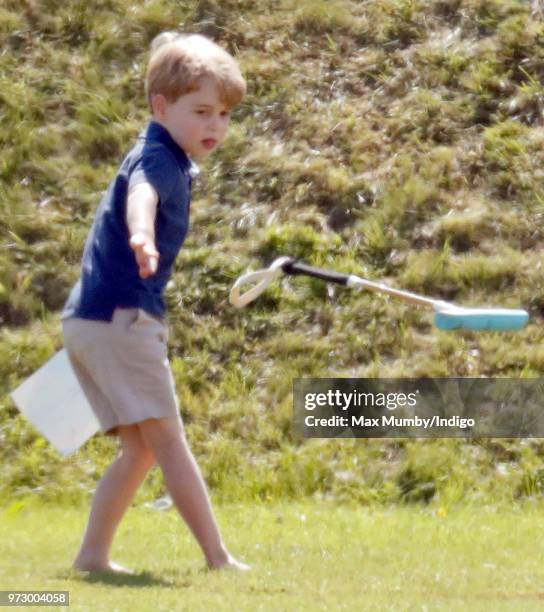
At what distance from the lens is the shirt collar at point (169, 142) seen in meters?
4.83

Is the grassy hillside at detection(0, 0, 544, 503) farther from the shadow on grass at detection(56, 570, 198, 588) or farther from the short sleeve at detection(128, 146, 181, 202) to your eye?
the short sleeve at detection(128, 146, 181, 202)

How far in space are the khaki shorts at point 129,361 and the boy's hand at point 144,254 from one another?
393 millimetres

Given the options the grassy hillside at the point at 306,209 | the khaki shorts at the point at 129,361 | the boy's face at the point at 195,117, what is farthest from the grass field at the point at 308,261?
the boy's face at the point at 195,117

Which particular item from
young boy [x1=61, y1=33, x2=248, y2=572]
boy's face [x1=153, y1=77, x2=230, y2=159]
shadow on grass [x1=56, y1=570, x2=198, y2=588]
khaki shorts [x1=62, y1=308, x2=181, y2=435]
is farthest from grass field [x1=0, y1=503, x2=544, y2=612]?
boy's face [x1=153, y1=77, x2=230, y2=159]

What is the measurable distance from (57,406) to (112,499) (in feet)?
1.24

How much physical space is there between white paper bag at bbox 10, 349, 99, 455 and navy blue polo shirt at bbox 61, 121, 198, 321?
258 millimetres

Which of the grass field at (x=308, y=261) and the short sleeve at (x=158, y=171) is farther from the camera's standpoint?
the grass field at (x=308, y=261)

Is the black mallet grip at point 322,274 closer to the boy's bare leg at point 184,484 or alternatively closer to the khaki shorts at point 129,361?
the khaki shorts at point 129,361

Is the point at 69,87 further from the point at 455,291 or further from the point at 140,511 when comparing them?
the point at 140,511

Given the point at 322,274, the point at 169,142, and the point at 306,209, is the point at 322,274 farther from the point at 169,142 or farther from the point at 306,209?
the point at 306,209

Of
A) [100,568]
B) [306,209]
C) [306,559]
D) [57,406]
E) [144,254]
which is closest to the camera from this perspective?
[144,254]

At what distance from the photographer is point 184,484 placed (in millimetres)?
4770

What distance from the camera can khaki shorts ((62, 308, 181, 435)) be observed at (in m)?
4.67

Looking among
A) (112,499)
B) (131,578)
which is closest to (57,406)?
(112,499)
